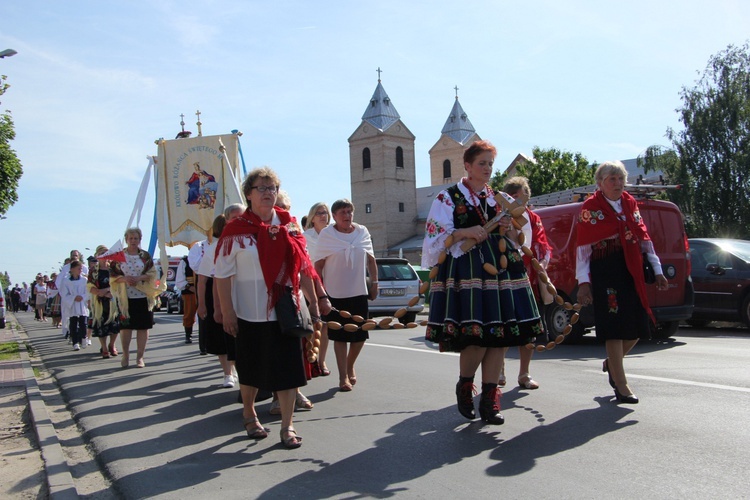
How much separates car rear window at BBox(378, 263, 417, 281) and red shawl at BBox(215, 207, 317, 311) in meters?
13.4

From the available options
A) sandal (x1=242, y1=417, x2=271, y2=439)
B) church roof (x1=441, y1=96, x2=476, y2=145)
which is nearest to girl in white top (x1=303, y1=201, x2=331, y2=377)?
sandal (x1=242, y1=417, x2=271, y2=439)

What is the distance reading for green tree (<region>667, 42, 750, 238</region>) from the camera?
38.5m

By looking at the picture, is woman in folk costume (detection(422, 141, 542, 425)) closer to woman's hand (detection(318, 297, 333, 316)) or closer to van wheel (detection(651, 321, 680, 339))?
woman's hand (detection(318, 297, 333, 316))

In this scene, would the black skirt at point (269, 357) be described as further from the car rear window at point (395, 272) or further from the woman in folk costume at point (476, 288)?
the car rear window at point (395, 272)

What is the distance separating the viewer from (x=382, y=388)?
7.53 m

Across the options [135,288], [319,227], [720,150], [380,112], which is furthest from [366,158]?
[319,227]

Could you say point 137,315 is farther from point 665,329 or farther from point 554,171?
point 554,171

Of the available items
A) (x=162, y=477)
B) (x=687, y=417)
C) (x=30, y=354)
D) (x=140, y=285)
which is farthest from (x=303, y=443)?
(x=30, y=354)

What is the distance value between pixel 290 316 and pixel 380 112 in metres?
100

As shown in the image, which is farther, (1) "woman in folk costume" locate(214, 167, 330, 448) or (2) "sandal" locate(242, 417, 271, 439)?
(2) "sandal" locate(242, 417, 271, 439)

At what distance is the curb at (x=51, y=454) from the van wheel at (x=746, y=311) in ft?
34.9

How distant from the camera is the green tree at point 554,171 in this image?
70.8 meters

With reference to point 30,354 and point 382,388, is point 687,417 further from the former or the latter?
point 30,354

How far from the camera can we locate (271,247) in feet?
16.9
